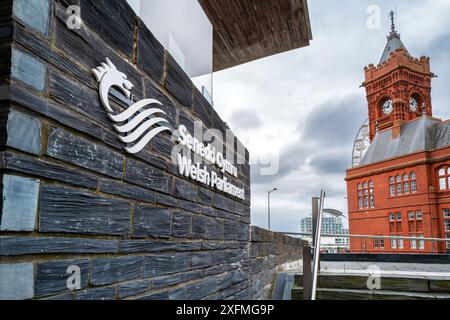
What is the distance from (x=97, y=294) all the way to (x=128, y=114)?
1.00m

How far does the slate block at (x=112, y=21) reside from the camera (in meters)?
1.95

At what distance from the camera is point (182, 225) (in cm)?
293

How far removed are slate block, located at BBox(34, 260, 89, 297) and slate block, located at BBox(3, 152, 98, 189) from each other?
14.0 inches

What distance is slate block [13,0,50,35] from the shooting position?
1.50 m

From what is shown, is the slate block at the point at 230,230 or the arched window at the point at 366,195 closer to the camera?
the slate block at the point at 230,230

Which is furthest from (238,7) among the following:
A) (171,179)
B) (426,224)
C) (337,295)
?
(426,224)

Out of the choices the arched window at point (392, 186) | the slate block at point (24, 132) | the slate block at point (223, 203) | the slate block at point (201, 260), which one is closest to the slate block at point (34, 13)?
the slate block at point (24, 132)

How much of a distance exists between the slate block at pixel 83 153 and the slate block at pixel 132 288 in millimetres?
616

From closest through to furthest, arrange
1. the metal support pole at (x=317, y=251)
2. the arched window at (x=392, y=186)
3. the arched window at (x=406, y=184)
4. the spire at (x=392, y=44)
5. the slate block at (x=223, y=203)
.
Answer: the metal support pole at (x=317, y=251), the slate block at (x=223, y=203), the arched window at (x=406, y=184), the arched window at (x=392, y=186), the spire at (x=392, y=44)

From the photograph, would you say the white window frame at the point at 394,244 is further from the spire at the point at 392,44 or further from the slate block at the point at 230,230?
the slate block at the point at 230,230

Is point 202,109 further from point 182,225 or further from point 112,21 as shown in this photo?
point 112,21

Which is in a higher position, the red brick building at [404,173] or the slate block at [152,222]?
the red brick building at [404,173]

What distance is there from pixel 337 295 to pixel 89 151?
4521 mm
